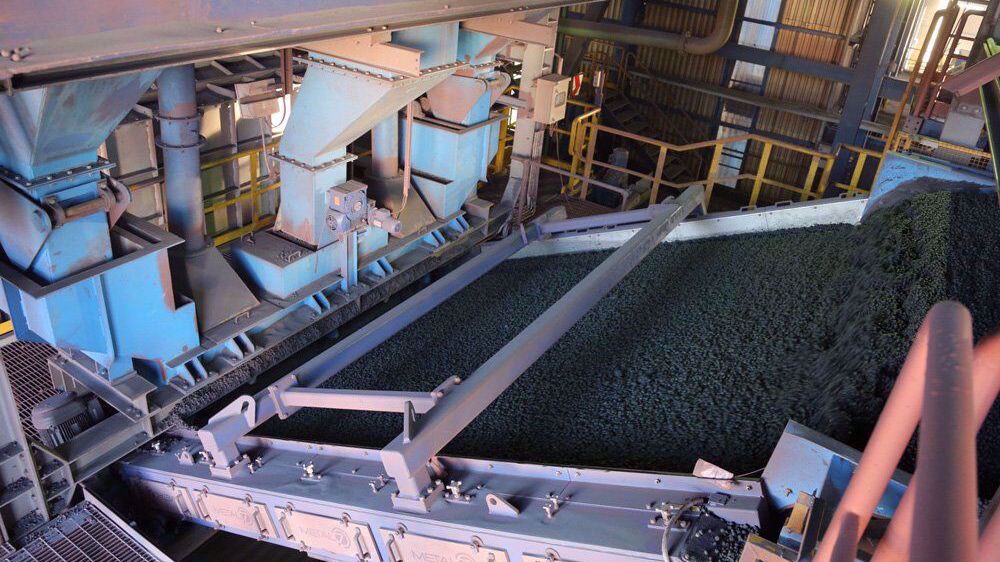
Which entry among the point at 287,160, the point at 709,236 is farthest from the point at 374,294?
the point at 709,236

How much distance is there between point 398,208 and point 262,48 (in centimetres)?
297

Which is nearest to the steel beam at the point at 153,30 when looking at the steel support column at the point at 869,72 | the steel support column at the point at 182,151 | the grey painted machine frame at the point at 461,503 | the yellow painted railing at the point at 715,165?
the steel support column at the point at 182,151

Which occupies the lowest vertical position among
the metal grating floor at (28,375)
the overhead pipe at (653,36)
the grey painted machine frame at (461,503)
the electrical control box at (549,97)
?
the metal grating floor at (28,375)

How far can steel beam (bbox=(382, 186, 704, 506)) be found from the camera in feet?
Result: 9.53

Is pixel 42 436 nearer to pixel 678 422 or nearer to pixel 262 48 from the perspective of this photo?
pixel 262 48

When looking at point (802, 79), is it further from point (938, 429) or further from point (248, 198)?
point (938, 429)

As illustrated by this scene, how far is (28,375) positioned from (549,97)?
4.74 metres

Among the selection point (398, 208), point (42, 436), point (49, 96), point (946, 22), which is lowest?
point (42, 436)

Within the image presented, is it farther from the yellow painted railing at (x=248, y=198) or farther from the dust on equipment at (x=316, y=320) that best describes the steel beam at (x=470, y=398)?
the yellow painted railing at (x=248, y=198)

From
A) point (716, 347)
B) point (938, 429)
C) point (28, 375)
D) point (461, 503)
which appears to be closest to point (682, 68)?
point (716, 347)

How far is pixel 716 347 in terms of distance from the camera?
3809mm

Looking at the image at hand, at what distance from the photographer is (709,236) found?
5.44 metres

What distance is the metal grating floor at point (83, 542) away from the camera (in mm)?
3873

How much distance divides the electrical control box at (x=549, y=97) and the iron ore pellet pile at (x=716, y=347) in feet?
6.99
